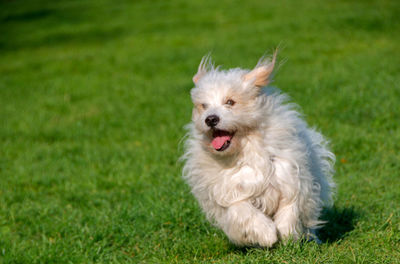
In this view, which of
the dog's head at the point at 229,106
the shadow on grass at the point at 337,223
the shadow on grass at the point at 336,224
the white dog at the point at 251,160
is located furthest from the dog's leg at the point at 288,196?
the shadow on grass at the point at 337,223

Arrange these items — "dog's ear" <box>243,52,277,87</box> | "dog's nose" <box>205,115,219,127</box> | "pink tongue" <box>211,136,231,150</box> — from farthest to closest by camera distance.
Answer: "dog's ear" <box>243,52,277,87</box> < "pink tongue" <box>211,136,231,150</box> < "dog's nose" <box>205,115,219,127</box>

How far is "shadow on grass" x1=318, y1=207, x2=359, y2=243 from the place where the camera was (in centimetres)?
535

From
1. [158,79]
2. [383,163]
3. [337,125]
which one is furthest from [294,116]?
[158,79]

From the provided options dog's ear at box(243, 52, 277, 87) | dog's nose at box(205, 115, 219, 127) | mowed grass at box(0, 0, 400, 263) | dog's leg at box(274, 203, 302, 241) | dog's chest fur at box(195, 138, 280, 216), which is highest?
dog's ear at box(243, 52, 277, 87)

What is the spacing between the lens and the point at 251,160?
14.9 feet

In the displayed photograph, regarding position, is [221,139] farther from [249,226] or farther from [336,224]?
[336,224]

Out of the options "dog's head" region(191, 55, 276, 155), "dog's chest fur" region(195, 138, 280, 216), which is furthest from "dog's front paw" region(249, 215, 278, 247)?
"dog's head" region(191, 55, 276, 155)

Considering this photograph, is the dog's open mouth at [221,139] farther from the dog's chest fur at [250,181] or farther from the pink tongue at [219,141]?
the dog's chest fur at [250,181]

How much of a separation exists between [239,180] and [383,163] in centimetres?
289

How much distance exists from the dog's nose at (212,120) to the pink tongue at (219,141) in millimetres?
166

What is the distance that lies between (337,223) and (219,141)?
1752mm

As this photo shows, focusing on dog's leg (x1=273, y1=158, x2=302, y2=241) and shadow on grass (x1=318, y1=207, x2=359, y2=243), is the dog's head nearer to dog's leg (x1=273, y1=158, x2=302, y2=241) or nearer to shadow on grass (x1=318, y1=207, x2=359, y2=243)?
dog's leg (x1=273, y1=158, x2=302, y2=241)

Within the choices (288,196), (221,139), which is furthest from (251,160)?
(288,196)

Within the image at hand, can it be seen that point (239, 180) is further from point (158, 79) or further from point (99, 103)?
point (158, 79)
